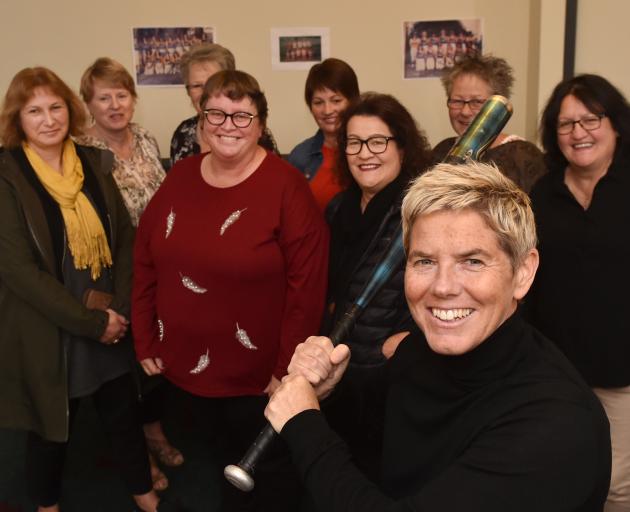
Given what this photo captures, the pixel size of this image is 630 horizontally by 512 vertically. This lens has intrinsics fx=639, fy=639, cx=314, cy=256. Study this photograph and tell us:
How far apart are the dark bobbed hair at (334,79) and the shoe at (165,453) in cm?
159

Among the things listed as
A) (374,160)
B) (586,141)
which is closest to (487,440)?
(374,160)

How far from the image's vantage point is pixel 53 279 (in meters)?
2.03

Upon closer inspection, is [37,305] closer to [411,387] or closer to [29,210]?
[29,210]

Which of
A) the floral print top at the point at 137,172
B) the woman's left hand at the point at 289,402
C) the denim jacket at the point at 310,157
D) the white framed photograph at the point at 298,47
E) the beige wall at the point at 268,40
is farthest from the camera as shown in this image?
the white framed photograph at the point at 298,47

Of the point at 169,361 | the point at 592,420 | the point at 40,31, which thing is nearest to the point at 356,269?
the point at 169,361

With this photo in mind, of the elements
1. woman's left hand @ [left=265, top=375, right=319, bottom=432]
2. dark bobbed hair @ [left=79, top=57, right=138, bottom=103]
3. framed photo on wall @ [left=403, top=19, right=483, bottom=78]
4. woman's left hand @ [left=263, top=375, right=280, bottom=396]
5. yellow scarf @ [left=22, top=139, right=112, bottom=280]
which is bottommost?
woman's left hand @ [left=263, top=375, right=280, bottom=396]

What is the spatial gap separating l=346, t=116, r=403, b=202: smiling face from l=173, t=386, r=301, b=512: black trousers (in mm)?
747

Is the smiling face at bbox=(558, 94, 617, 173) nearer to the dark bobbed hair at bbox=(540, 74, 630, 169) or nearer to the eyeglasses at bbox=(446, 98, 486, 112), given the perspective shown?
the dark bobbed hair at bbox=(540, 74, 630, 169)

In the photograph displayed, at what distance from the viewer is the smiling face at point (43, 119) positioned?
207 centimetres

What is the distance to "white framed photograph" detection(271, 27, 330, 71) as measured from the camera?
140 inches

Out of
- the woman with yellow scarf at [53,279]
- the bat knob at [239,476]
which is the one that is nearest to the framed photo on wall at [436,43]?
the woman with yellow scarf at [53,279]

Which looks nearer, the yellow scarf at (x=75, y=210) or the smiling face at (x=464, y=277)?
the smiling face at (x=464, y=277)

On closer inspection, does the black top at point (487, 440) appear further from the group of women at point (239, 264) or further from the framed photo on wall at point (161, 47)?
the framed photo on wall at point (161, 47)

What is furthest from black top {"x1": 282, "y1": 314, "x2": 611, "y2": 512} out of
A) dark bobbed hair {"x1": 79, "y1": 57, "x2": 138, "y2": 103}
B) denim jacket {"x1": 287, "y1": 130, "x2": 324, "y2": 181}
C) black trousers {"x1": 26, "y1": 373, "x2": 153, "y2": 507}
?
dark bobbed hair {"x1": 79, "y1": 57, "x2": 138, "y2": 103}
